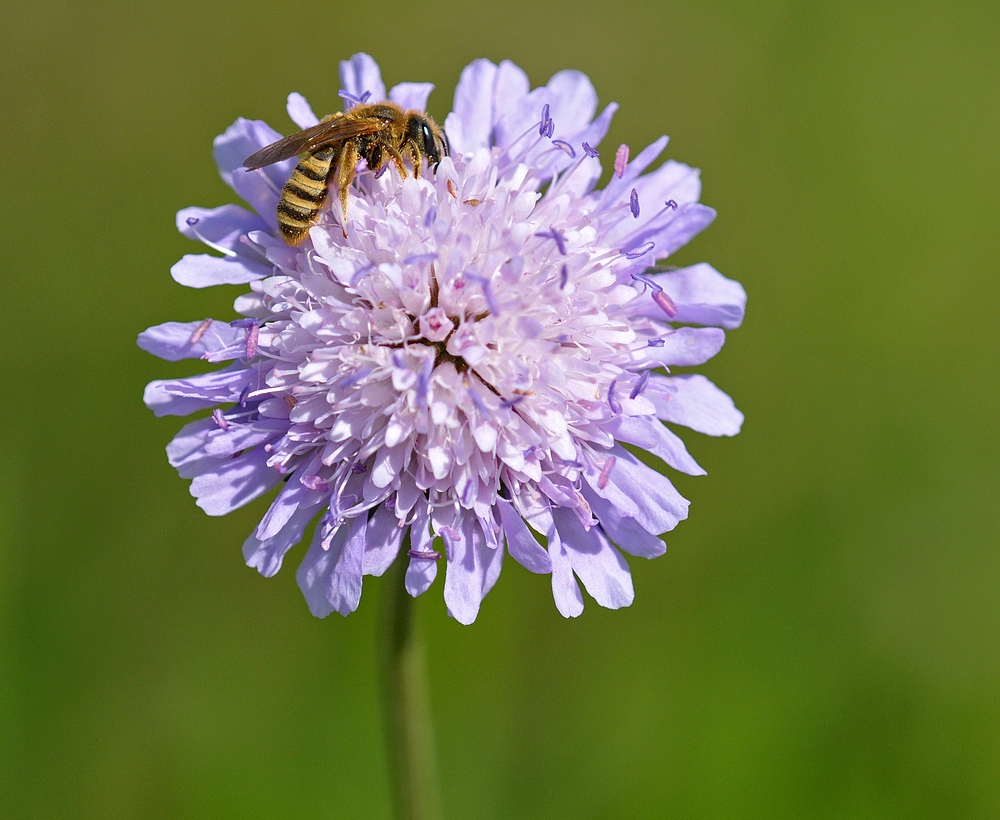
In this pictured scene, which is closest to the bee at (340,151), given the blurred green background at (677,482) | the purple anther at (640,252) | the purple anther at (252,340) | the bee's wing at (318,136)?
the bee's wing at (318,136)

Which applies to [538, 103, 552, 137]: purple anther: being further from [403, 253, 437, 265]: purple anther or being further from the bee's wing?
[403, 253, 437, 265]: purple anther

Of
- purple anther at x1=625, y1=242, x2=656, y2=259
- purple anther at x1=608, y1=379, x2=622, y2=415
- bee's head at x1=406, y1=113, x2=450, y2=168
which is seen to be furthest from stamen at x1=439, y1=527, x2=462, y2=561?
→ bee's head at x1=406, y1=113, x2=450, y2=168

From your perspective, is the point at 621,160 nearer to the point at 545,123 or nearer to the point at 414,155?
the point at 545,123

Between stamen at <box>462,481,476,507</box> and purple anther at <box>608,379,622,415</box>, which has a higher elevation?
purple anther at <box>608,379,622,415</box>

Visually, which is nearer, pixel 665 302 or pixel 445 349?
pixel 445 349

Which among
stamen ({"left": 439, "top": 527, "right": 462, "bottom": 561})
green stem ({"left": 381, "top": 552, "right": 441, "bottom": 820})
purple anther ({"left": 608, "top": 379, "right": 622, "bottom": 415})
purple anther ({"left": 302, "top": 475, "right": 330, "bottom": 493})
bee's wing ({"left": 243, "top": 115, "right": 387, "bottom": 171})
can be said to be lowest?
green stem ({"left": 381, "top": 552, "right": 441, "bottom": 820})

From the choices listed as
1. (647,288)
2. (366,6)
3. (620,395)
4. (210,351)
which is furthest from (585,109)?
(366,6)

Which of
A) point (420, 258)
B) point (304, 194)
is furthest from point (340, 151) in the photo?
point (420, 258)
